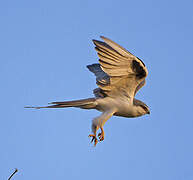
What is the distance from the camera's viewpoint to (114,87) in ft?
24.5

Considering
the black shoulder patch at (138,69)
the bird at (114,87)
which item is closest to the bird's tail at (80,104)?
the bird at (114,87)

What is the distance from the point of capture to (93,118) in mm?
7062

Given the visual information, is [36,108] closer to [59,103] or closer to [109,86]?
[59,103]

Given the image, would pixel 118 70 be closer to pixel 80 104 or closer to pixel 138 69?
pixel 138 69

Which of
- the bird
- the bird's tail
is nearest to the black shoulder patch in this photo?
the bird

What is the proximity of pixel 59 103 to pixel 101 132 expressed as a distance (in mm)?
1063

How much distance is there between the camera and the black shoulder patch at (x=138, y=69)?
6.86m

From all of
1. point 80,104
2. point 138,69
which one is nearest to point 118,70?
point 138,69

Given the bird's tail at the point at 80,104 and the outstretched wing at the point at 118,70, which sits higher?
the outstretched wing at the point at 118,70

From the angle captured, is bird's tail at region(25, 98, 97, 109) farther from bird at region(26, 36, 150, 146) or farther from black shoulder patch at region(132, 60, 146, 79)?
black shoulder patch at region(132, 60, 146, 79)

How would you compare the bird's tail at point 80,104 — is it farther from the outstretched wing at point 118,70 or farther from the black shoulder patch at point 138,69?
the black shoulder patch at point 138,69

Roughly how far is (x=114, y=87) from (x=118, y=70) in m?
0.61

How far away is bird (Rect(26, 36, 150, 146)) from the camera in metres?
6.60

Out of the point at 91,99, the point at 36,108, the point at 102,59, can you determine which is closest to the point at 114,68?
the point at 102,59
